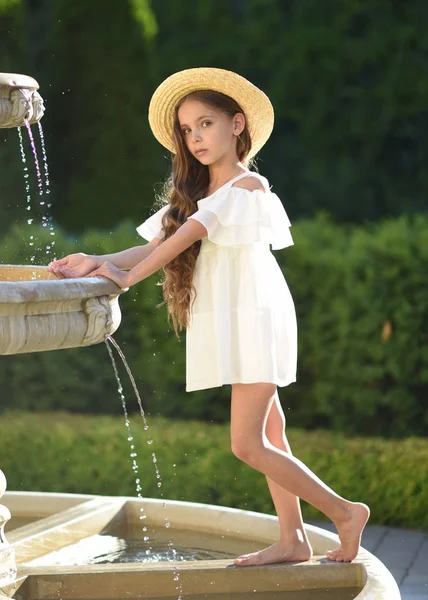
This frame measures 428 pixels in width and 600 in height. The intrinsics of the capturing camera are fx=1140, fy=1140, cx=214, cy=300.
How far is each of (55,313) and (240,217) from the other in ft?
2.25

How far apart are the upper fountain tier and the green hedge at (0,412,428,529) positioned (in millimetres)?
2705

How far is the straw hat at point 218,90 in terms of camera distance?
359 centimetres

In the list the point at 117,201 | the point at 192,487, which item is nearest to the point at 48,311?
the point at 192,487

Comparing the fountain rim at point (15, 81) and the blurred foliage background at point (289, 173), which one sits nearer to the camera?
the fountain rim at point (15, 81)

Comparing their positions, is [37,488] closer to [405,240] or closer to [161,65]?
[405,240]

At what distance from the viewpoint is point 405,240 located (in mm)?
5945

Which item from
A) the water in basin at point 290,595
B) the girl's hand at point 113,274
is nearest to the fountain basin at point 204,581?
the water in basin at point 290,595

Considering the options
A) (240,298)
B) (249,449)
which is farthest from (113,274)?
(249,449)

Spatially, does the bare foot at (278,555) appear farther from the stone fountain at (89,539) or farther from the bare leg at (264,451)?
the bare leg at (264,451)

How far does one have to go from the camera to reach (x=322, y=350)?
6.07 metres

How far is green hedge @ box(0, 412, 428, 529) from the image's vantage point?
18.5ft

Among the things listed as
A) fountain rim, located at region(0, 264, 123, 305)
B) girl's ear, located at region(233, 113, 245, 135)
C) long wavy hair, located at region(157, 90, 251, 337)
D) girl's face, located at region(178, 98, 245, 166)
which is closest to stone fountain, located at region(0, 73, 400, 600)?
fountain rim, located at region(0, 264, 123, 305)

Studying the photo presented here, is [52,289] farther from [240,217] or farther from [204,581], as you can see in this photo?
[204,581]

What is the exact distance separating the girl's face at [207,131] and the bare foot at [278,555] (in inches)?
47.9
